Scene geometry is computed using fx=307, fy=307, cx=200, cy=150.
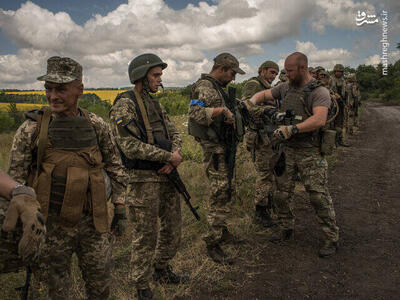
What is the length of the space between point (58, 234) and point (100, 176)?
51 cm

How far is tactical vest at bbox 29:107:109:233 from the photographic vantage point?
2.12 meters

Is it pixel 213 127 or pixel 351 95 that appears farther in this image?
pixel 351 95

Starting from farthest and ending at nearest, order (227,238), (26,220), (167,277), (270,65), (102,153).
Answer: (270,65), (227,238), (167,277), (102,153), (26,220)

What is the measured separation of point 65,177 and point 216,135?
6.31 ft

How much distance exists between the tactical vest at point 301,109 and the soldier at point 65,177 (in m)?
2.44

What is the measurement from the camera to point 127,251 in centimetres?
413

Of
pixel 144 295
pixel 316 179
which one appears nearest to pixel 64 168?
pixel 144 295

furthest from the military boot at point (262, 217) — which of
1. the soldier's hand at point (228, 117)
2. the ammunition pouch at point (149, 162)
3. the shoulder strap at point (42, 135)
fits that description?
the shoulder strap at point (42, 135)

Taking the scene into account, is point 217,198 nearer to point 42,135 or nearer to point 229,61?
point 229,61

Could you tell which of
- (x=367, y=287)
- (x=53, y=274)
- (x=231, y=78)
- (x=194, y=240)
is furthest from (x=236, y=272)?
(x=231, y=78)

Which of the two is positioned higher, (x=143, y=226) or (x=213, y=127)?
(x=213, y=127)

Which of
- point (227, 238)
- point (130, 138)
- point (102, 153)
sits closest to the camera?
point (102, 153)

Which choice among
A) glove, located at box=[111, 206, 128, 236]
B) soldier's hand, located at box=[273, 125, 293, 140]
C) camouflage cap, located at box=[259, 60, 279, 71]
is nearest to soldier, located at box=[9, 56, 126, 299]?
glove, located at box=[111, 206, 128, 236]

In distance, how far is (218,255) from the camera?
3.78m
